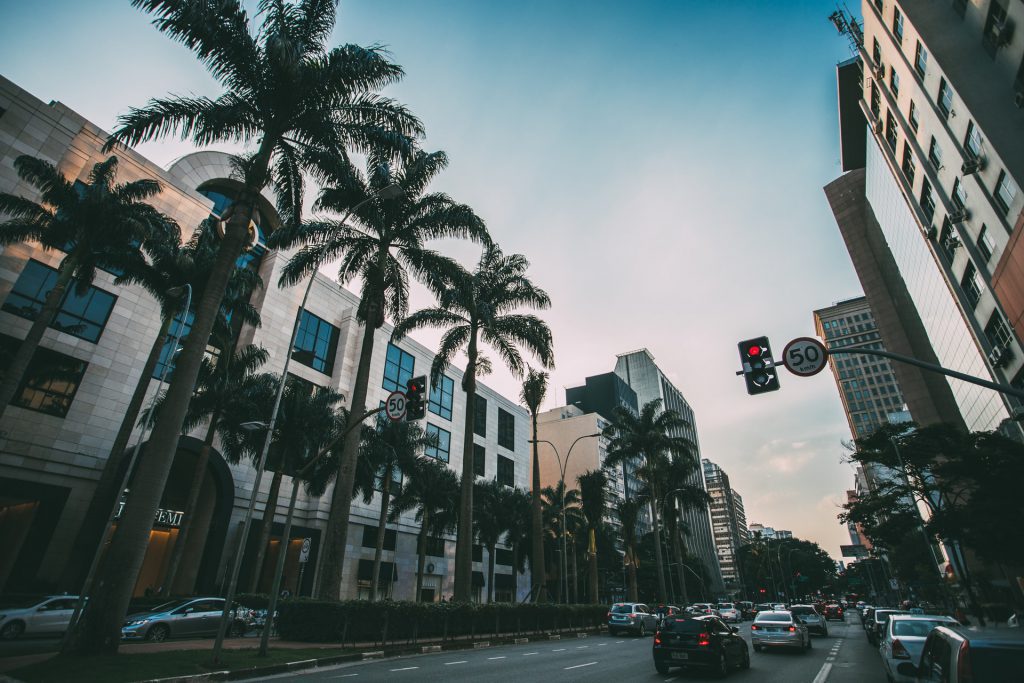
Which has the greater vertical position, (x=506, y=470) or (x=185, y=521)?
(x=506, y=470)

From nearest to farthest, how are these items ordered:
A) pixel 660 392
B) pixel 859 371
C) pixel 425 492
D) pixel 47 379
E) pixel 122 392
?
pixel 47 379
pixel 122 392
pixel 425 492
pixel 859 371
pixel 660 392

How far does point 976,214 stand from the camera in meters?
26.1

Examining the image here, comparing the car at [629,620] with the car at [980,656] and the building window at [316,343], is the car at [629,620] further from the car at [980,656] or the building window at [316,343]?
the building window at [316,343]

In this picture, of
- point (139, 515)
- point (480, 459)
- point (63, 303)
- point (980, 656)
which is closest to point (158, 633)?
point (139, 515)

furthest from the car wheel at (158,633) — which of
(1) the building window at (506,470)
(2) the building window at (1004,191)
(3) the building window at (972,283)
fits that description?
(3) the building window at (972,283)

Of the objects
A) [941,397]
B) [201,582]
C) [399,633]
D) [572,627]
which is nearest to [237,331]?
[201,582]

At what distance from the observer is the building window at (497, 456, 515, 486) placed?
190 feet

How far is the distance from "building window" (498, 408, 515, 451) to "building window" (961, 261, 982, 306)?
148 ft

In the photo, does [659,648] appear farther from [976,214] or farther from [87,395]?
[87,395]

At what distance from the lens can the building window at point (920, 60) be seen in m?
27.3

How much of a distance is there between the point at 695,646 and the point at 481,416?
4566 centimetres

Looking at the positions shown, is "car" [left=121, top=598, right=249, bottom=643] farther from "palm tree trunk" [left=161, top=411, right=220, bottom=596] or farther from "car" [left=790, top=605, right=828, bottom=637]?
"car" [left=790, top=605, right=828, bottom=637]

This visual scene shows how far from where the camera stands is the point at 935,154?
30.0 meters

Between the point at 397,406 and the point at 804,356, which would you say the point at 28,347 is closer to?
the point at 397,406
